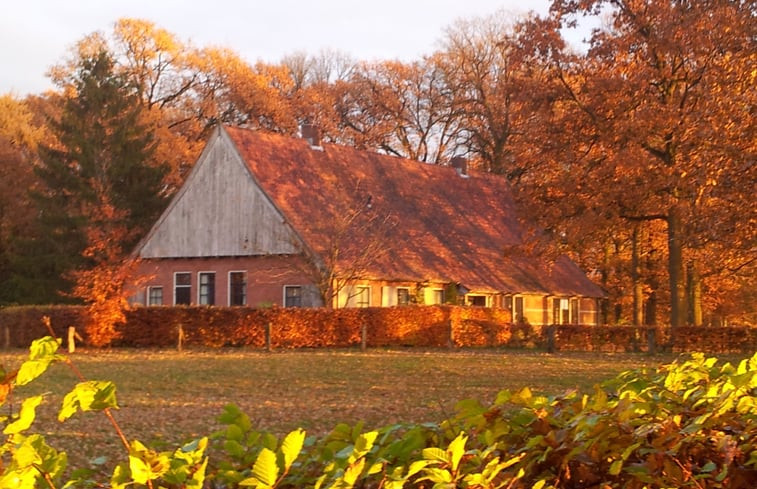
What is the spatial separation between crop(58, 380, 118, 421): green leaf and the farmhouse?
33.5 m

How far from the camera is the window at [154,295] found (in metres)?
43.1

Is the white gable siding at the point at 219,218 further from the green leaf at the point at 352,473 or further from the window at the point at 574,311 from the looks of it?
the green leaf at the point at 352,473

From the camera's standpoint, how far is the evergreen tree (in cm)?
5003

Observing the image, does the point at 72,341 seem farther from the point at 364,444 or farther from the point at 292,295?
the point at 364,444

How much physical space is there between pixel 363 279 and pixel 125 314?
384 inches

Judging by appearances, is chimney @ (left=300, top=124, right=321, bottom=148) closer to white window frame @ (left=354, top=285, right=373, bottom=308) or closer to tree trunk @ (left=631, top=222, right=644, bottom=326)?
white window frame @ (left=354, top=285, right=373, bottom=308)

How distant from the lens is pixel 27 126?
184 feet

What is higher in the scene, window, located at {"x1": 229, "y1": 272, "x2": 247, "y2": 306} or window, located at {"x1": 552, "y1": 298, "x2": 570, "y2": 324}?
window, located at {"x1": 229, "y1": 272, "x2": 247, "y2": 306}

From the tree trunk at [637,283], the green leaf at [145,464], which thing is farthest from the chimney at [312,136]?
the green leaf at [145,464]

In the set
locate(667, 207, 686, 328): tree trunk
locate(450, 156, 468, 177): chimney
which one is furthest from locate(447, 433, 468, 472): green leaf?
locate(450, 156, 468, 177): chimney

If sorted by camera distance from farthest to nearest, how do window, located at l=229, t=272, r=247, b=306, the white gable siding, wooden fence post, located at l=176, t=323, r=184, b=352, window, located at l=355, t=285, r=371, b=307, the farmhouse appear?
1. window, located at l=229, t=272, r=247, b=306
2. the white gable siding
3. window, located at l=355, t=285, r=371, b=307
4. the farmhouse
5. wooden fence post, located at l=176, t=323, r=184, b=352

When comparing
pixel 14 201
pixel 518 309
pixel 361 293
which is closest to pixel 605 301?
pixel 518 309

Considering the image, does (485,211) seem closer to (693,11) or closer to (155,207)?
(155,207)

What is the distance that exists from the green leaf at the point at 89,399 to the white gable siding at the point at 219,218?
36336mm
